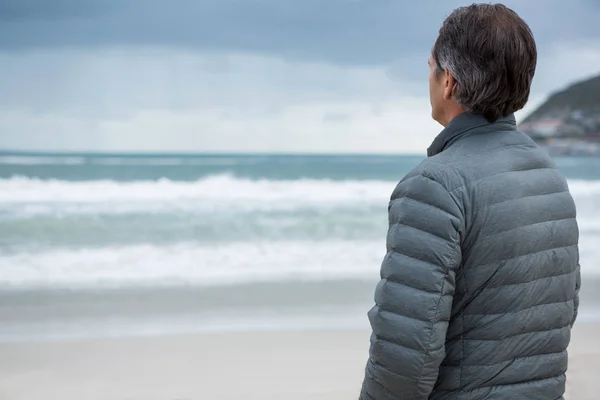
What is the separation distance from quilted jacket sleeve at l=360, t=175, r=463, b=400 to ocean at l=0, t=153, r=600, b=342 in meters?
3.96

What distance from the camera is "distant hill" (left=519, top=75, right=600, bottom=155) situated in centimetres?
2497

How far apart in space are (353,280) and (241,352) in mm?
2335

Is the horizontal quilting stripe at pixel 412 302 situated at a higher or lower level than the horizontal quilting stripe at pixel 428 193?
lower

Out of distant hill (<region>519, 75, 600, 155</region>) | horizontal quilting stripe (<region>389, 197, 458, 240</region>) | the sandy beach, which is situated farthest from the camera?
distant hill (<region>519, 75, 600, 155</region>)

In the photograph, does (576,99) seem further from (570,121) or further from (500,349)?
(500,349)

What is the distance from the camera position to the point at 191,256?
810 centimetres

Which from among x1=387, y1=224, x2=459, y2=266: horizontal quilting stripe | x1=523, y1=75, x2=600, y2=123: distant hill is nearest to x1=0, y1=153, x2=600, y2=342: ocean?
x1=387, y1=224, x2=459, y2=266: horizontal quilting stripe

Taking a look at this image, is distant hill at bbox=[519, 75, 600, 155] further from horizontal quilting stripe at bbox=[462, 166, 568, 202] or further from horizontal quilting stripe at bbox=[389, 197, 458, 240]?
horizontal quilting stripe at bbox=[389, 197, 458, 240]

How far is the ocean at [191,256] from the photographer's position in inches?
213

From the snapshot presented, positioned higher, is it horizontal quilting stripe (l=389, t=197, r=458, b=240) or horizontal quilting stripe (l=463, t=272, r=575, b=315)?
horizontal quilting stripe (l=389, t=197, r=458, b=240)

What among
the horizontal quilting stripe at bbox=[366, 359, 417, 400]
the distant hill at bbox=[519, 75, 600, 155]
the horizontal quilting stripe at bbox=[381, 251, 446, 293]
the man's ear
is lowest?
the horizontal quilting stripe at bbox=[366, 359, 417, 400]

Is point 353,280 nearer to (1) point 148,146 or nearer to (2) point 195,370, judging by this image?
(2) point 195,370

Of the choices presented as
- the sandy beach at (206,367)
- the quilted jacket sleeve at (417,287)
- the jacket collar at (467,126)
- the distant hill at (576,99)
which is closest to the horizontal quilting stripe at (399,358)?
the quilted jacket sleeve at (417,287)

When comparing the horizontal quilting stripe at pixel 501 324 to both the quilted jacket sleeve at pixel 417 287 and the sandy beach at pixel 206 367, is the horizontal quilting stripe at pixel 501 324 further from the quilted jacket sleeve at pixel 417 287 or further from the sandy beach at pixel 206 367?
the sandy beach at pixel 206 367
